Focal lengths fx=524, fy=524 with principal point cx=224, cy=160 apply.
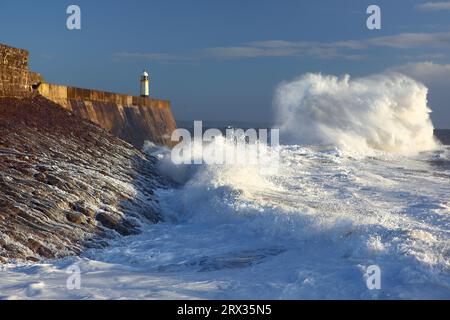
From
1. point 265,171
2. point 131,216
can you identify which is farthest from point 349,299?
point 265,171

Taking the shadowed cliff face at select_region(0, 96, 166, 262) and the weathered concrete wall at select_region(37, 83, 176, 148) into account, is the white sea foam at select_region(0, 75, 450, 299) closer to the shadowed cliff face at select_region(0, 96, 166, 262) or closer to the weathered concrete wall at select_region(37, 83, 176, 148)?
the shadowed cliff face at select_region(0, 96, 166, 262)

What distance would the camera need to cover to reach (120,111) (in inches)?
692

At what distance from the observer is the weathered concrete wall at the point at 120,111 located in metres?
14.6

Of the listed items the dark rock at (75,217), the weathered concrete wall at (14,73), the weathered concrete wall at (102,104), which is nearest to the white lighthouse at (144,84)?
the weathered concrete wall at (102,104)

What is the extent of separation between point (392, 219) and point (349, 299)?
3.40m

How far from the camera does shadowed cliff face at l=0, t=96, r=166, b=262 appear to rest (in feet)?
19.8

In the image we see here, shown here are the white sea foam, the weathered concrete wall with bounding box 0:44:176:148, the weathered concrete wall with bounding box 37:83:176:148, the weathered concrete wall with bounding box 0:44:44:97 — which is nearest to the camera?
the white sea foam

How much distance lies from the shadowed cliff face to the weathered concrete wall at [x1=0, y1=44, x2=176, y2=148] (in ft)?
2.10

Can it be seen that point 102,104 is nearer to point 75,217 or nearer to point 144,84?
point 144,84

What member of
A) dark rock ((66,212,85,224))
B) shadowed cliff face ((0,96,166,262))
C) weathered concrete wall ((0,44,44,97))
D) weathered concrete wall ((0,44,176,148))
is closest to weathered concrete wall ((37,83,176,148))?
weathered concrete wall ((0,44,176,148))

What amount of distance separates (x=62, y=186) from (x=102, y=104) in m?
9.37

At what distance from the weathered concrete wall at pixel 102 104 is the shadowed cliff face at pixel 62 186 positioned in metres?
0.64

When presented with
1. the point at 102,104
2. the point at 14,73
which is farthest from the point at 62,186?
the point at 102,104

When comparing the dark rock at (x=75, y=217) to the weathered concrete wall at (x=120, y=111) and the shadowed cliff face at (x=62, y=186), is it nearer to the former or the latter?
the shadowed cliff face at (x=62, y=186)
